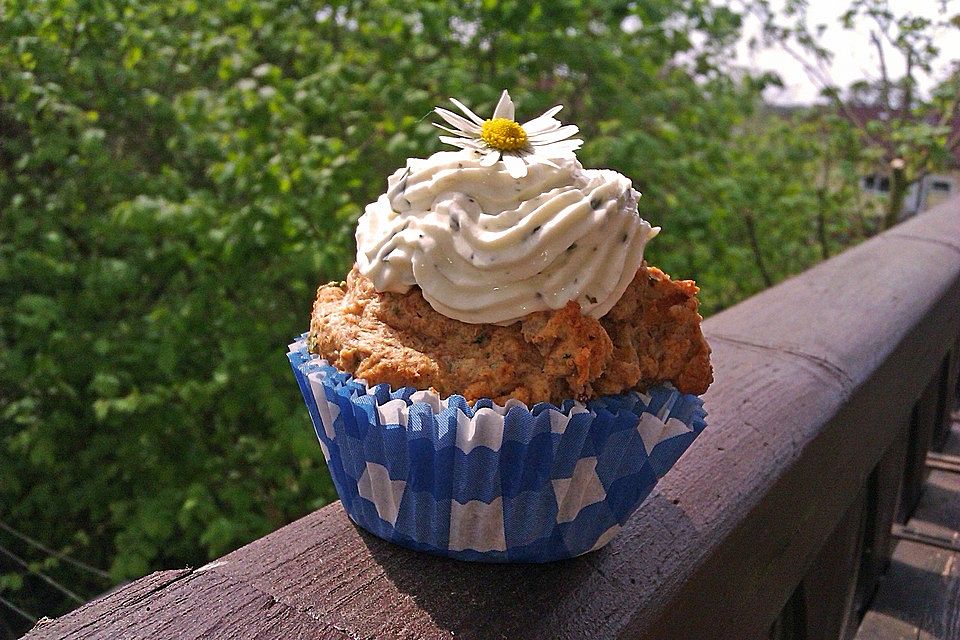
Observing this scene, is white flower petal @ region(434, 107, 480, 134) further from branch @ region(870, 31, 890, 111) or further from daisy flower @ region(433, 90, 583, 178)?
branch @ region(870, 31, 890, 111)

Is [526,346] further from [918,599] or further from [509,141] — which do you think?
[918,599]

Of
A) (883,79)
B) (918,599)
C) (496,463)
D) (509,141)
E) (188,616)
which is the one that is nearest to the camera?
(188,616)

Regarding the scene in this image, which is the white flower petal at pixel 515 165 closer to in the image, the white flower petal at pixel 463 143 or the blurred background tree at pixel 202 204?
the white flower petal at pixel 463 143

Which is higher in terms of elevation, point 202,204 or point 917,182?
point 202,204

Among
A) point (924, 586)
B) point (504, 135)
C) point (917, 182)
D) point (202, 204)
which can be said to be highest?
point (504, 135)

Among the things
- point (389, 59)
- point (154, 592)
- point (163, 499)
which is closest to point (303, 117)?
point (389, 59)

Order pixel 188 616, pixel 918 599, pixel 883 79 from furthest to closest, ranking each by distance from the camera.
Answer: pixel 883 79 → pixel 918 599 → pixel 188 616

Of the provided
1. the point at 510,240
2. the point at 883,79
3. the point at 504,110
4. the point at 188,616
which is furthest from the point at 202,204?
the point at 883,79
